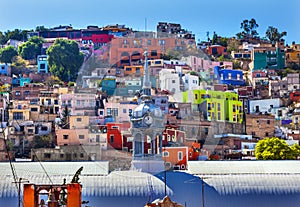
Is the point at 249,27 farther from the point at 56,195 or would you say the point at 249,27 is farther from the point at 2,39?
the point at 56,195

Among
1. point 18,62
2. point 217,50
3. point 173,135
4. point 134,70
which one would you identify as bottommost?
point 173,135

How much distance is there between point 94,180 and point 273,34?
260 ft

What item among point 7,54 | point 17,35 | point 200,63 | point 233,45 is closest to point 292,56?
point 233,45

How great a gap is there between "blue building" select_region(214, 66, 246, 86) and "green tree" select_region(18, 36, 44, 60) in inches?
954

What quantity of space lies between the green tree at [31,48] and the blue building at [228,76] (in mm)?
24226

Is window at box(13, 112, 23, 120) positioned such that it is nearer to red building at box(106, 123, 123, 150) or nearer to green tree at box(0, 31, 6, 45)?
red building at box(106, 123, 123, 150)

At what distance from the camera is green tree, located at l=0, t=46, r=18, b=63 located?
101m

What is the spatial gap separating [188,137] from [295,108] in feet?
57.1

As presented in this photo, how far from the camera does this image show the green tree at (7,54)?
101 m

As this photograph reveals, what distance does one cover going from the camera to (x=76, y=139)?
6131 cm

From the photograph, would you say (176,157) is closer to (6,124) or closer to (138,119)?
(138,119)

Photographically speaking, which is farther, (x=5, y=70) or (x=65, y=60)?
(x=65, y=60)

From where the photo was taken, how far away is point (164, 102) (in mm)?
70375

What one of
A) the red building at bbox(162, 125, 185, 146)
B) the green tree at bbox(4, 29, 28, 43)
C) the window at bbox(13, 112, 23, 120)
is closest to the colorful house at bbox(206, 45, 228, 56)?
the green tree at bbox(4, 29, 28, 43)
